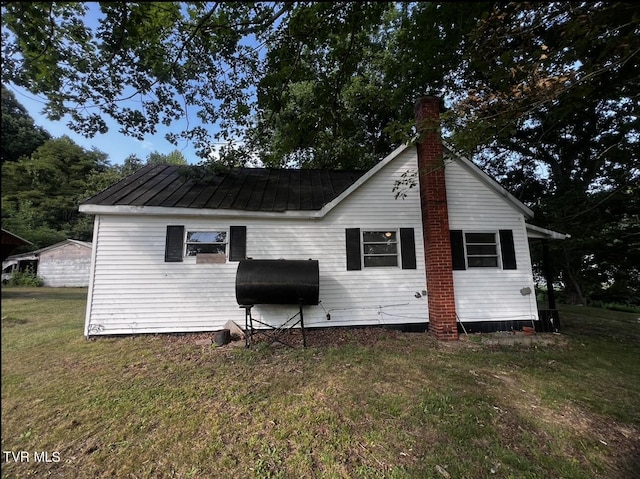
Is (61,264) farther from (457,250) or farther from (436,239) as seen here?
(457,250)

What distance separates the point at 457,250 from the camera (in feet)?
24.3

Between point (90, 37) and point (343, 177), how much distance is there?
24.9 ft

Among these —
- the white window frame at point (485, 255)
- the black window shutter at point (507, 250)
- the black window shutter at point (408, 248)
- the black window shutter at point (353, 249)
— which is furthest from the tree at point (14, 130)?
the black window shutter at point (507, 250)

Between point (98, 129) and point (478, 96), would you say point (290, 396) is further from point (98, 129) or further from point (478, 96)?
point (478, 96)

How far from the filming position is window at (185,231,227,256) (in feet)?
23.1

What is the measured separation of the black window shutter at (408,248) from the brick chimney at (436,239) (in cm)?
31

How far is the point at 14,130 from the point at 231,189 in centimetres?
687

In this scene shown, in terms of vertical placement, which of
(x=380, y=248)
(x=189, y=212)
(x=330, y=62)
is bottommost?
(x=380, y=248)

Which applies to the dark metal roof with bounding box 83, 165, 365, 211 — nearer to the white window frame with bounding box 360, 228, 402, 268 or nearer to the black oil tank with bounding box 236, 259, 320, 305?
the white window frame with bounding box 360, 228, 402, 268

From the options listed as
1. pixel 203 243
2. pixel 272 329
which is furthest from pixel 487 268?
pixel 203 243

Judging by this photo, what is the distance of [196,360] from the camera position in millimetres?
5238

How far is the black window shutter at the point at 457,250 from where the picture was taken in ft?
24.1

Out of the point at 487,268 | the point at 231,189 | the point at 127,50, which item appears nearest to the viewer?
the point at 127,50

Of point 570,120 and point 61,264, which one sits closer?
point 570,120
